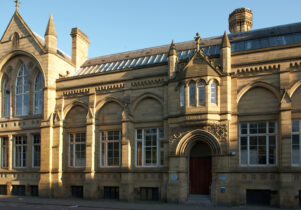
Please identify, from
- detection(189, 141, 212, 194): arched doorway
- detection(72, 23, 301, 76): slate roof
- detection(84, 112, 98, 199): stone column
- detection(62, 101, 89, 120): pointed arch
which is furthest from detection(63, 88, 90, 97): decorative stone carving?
detection(189, 141, 212, 194): arched doorway

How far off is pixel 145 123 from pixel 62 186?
30.4ft

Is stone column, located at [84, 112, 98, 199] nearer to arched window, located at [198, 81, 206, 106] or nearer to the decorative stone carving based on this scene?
the decorative stone carving

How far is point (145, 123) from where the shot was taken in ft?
80.0

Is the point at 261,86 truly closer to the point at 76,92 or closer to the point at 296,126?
the point at 296,126

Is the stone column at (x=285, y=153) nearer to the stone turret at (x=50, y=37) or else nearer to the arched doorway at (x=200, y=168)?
the arched doorway at (x=200, y=168)

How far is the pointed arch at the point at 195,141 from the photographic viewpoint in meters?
20.8

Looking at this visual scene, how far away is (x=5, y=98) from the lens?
1219 inches

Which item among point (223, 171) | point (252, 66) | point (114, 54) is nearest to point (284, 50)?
point (252, 66)

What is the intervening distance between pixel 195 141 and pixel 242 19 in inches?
830

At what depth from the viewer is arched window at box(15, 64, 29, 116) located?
29873mm

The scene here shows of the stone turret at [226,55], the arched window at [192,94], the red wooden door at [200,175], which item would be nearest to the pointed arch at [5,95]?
the arched window at [192,94]

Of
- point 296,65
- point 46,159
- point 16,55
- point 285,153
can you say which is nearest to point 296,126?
point 285,153

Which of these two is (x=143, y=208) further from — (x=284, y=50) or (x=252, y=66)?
(x=284, y=50)

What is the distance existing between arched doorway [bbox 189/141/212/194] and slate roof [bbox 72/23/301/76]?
282 inches
